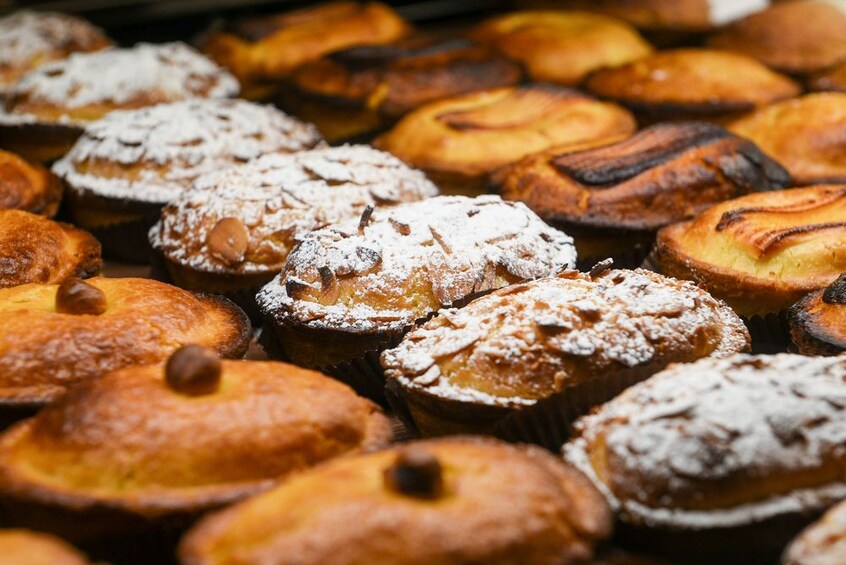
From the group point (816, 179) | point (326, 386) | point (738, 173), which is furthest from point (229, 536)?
point (816, 179)

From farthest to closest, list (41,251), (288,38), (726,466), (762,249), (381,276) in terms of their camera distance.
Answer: (288,38) → (41,251) → (762,249) → (381,276) → (726,466)

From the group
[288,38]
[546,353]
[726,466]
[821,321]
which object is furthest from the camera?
[288,38]

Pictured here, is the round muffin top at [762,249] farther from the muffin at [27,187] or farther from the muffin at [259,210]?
the muffin at [27,187]

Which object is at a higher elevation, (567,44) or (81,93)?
(567,44)

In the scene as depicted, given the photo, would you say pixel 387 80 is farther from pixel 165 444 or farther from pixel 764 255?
pixel 165 444

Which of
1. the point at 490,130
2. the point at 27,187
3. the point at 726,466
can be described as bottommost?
the point at 27,187

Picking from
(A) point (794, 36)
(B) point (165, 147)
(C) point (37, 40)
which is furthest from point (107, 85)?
(A) point (794, 36)

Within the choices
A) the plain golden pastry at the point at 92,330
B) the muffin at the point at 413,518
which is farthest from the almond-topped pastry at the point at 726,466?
the plain golden pastry at the point at 92,330

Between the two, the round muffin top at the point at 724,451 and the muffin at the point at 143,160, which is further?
the muffin at the point at 143,160
